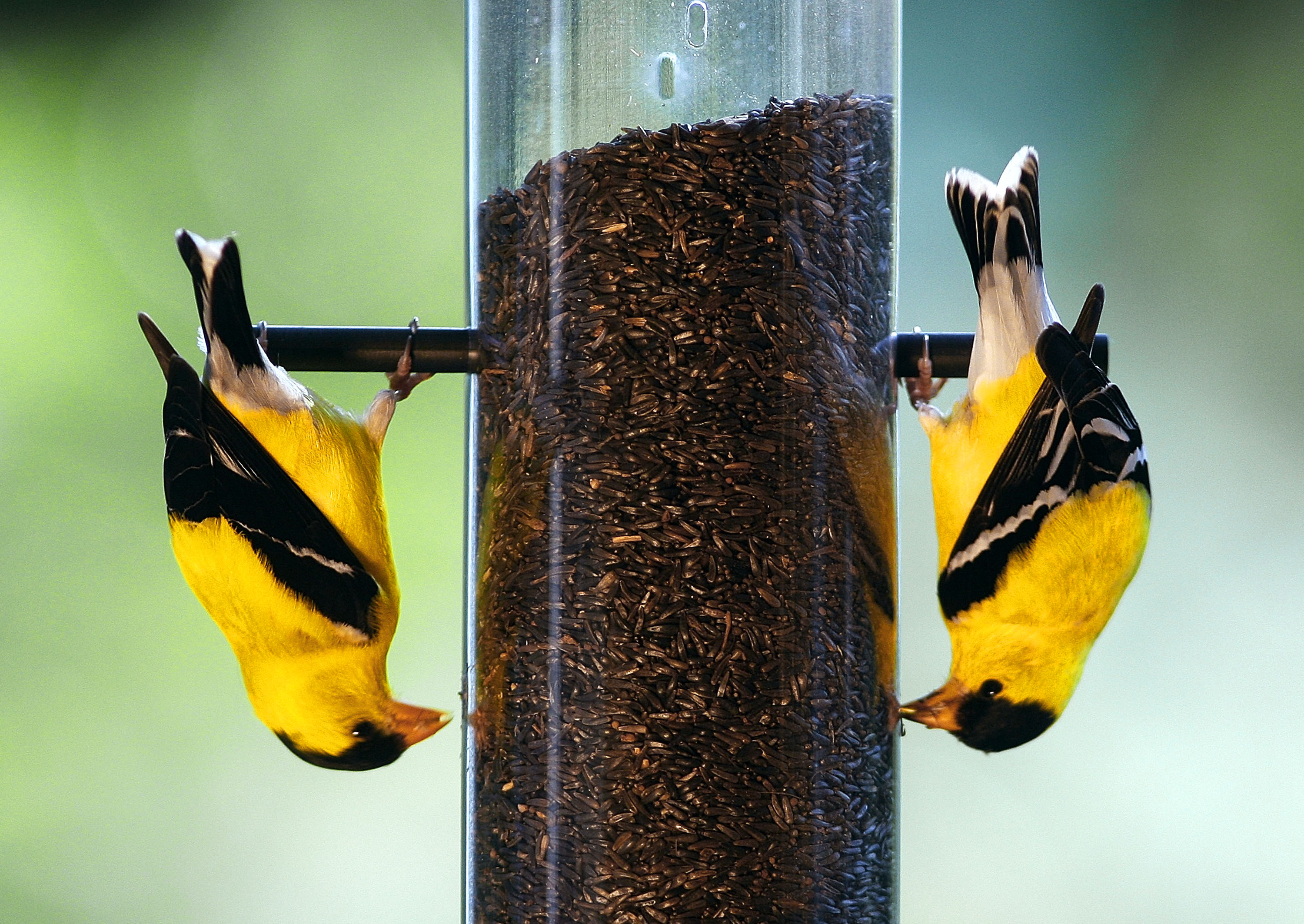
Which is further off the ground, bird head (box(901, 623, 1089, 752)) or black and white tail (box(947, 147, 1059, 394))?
black and white tail (box(947, 147, 1059, 394))

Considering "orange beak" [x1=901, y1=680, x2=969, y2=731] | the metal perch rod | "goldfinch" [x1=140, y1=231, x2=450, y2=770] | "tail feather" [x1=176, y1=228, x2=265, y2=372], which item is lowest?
"orange beak" [x1=901, y1=680, x2=969, y2=731]

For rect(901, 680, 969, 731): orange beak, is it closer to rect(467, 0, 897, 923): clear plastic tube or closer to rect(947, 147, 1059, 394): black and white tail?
rect(467, 0, 897, 923): clear plastic tube

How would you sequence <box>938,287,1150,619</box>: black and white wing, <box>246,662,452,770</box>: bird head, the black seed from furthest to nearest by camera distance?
→ <box>246,662,452,770</box>: bird head → <box>938,287,1150,619</box>: black and white wing → the black seed

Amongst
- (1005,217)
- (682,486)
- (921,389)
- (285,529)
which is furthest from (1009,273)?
(285,529)

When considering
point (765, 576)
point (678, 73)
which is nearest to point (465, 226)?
point (678, 73)

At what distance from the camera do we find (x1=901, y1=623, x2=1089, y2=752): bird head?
76.6 inches

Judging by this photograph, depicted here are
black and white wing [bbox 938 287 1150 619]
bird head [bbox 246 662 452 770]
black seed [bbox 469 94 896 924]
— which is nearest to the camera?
black seed [bbox 469 94 896 924]

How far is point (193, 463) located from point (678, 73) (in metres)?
0.84

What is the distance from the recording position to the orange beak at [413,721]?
78.0 inches

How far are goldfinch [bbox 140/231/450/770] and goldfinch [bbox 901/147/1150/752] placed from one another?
0.77 meters

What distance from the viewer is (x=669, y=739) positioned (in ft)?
5.45

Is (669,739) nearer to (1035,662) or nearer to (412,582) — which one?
(1035,662)

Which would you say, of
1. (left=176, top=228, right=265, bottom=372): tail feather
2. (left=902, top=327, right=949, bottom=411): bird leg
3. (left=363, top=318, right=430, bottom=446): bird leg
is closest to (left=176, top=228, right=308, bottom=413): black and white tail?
(left=176, top=228, right=265, bottom=372): tail feather

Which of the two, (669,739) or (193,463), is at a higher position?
(193,463)
